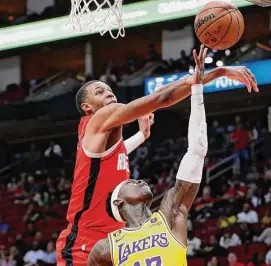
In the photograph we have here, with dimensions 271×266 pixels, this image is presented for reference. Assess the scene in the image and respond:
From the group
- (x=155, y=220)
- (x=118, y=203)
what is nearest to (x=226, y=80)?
(x=118, y=203)

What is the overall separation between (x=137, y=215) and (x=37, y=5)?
63.8ft

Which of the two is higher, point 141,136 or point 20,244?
point 141,136

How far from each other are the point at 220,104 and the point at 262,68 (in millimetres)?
3269

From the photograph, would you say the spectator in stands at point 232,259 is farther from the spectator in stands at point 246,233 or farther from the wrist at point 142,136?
the wrist at point 142,136

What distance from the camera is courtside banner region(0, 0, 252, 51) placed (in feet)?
51.3

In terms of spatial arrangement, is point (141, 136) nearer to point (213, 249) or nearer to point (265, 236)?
point (213, 249)

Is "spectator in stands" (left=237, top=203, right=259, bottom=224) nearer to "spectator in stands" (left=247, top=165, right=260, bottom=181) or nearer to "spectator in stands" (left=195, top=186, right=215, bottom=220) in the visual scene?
"spectator in stands" (left=195, top=186, right=215, bottom=220)

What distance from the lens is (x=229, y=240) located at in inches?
456

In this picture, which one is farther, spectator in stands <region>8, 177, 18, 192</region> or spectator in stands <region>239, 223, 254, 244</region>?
spectator in stands <region>8, 177, 18, 192</region>

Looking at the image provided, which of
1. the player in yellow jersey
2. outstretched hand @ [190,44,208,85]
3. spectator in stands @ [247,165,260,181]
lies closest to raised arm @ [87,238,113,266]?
the player in yellow jersey

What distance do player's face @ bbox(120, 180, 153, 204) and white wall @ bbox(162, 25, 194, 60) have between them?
52.3ft

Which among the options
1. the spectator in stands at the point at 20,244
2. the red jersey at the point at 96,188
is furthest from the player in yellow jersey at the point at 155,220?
the spectator in stands at the point at 20,244

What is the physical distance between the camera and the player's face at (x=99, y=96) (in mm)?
4727

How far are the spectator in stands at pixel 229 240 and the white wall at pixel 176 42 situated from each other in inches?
333
